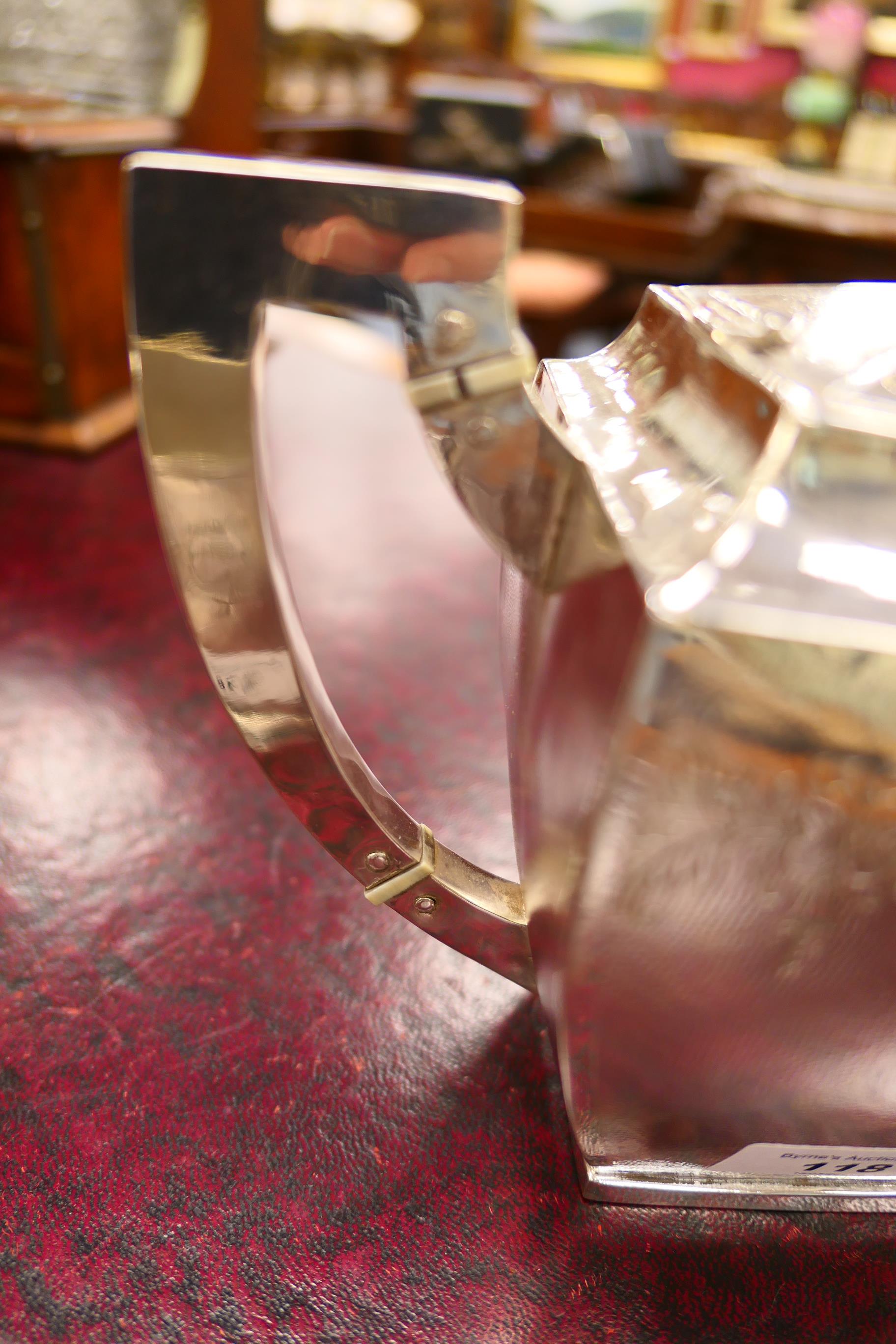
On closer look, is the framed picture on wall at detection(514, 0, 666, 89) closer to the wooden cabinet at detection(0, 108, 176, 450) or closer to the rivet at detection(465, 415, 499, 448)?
the wooden cabinet at detection(0, 108, 176, 450)

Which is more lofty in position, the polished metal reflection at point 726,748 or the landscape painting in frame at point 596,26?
the landscape painting in frame at point 596,26

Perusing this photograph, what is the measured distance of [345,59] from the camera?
160 inches

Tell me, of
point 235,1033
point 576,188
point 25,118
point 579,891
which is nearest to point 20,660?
point 235,1033

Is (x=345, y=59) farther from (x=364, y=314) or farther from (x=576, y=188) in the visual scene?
(x=364, y=314)

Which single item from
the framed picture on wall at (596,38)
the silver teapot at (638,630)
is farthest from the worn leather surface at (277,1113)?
the framed picture on wall at (596,38)

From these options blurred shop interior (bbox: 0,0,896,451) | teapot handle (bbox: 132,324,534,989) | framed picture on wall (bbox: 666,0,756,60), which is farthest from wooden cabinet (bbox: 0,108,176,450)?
framed picture on wall (bbox: 666,0,756,60)

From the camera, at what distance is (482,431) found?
0.25m

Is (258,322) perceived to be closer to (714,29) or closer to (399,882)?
(399,882)

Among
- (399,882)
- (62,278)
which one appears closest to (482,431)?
(399,882)

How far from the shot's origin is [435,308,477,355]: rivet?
0.25m

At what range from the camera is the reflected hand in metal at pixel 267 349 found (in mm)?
237

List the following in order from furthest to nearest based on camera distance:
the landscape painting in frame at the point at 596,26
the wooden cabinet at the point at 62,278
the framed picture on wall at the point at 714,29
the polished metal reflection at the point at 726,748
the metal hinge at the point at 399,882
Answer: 1. the landscape painting in frame at the point at 596,26
2. the framed picture on wall at the point at 714,29
3. the wooden cabinet at the point at 62,278
4. the metal hinge at the point at 399,882
5. the polished metal reflection at the point at 726,748

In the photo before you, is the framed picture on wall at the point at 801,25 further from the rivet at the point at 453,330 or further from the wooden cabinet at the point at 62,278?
the rivet at the point at 453,330

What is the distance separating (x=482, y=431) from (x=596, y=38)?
483cm
